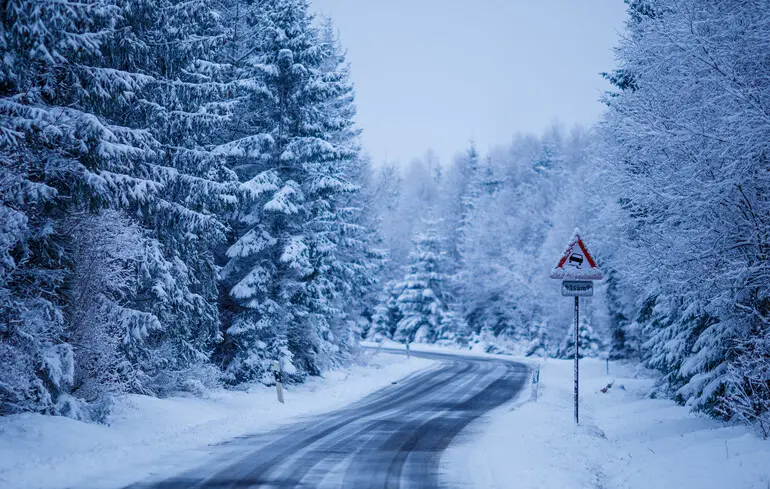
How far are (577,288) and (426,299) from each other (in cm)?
4271

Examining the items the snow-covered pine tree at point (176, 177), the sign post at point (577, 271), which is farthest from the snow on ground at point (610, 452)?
the snow-covered pine tree at point (176, 177)

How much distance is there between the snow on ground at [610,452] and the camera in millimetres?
7742

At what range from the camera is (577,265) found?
12539 millimetres

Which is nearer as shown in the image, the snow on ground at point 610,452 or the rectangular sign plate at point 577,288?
the snow on ground at point 610,452

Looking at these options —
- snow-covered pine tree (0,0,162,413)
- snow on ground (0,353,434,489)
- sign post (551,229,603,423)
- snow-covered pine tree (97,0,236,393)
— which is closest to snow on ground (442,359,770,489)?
sign post (551,229,603,423)

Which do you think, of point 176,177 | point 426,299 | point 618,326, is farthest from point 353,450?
point 426,299

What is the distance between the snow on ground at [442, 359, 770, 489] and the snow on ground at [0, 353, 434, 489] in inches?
164

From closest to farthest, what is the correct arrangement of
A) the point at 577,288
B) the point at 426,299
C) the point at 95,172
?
the point at 95,172, the point at 577,288, the point at 426,299

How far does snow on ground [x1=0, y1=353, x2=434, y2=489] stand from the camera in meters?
7.46

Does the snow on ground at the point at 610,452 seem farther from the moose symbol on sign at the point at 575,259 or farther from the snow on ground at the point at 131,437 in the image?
the snow on ground at the point at 131,437

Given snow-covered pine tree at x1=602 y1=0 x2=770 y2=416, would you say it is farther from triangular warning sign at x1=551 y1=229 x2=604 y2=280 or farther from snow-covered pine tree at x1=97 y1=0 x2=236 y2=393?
snow-covered pine tree at x1=97 y1=0 x2=236 y2=393

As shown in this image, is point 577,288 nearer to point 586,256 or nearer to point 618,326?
point 586,256

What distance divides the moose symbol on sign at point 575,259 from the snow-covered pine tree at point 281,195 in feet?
33.8

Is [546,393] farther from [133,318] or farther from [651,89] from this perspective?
[133,318]
